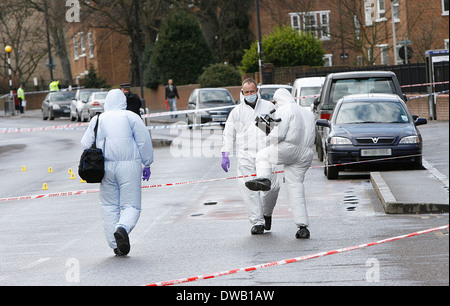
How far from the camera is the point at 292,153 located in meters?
10.5

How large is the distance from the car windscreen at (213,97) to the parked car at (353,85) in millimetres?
14430

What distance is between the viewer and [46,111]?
1967 inches

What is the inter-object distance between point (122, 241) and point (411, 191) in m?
5.33

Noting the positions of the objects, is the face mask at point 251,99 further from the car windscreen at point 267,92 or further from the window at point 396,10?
the window at point 396,10

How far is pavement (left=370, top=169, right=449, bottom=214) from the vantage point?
39.2 ft

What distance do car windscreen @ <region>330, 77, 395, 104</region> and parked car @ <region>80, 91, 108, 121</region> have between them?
22.7 metres

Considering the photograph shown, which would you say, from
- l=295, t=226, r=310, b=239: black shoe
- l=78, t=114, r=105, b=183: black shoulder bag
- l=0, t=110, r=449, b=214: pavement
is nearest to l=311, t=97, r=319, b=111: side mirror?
l=0, t=110, r=449, b=214: pavement

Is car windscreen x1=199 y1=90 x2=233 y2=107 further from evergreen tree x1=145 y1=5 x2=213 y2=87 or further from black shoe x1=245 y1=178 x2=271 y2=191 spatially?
black shoe x1=245 y1=178 x2=271 y2=191

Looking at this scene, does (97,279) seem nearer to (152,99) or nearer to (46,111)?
(46,111)

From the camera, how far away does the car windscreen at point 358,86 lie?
20562 millimetres

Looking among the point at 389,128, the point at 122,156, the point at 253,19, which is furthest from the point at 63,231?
the point at 253,19

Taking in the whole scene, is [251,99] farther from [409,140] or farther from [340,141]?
[409,140]

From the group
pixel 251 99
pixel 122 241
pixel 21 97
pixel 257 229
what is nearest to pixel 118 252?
pixel 122 241
